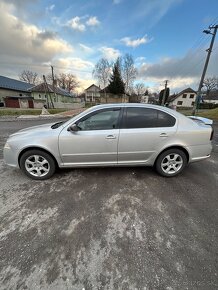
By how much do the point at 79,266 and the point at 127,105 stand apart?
2.87 metres

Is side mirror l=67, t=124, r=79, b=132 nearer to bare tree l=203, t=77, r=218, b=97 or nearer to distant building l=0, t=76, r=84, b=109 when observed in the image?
distant building l=0, t=76, r=84, b=109

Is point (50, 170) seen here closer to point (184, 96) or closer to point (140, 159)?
point (140, 159)

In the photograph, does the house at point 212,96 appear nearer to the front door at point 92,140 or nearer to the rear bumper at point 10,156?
the front door at point 92,140

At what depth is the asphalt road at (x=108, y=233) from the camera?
1.66m

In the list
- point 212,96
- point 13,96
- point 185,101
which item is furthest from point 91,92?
point 212,96

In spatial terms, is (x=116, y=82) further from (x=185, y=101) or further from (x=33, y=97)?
(x=185, y=101)

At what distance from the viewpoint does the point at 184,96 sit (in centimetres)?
6316

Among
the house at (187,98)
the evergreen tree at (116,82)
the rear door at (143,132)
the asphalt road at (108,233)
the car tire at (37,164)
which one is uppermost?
the evergreen tree at (116,82)

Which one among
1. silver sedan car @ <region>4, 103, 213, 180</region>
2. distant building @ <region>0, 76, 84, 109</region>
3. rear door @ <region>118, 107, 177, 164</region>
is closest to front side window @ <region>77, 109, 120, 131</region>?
silver sedan car @ <region>4, 103, 213, 180</region>

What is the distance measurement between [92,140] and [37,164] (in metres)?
1.32

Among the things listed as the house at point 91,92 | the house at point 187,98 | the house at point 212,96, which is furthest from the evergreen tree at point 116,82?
the house at point 212,96

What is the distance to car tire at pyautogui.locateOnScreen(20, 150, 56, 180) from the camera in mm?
3301

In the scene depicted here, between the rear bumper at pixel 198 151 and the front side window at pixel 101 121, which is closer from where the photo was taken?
the front side window at pixel 101 121

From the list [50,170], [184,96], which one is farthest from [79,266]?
[184,96]
